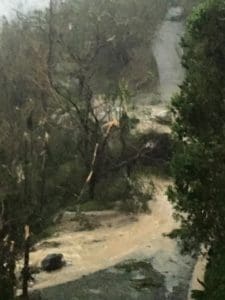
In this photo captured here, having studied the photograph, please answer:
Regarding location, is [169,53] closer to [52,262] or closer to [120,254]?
[120,254]

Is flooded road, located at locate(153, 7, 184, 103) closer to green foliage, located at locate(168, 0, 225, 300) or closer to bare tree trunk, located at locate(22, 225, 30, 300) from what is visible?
green foliage, located at locate(168, 0, 225, 300)

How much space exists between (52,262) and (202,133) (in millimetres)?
5097

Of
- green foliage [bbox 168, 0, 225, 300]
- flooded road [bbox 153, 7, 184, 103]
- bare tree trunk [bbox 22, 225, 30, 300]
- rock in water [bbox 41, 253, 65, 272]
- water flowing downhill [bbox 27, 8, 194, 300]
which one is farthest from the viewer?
flooded road [bbox 153, 7, 184, 103]

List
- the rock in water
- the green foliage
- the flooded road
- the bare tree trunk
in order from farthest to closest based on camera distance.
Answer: the flooded road < the rock in water < the bare tree trunk < the green foliage

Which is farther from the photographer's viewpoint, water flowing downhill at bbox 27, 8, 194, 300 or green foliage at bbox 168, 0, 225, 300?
water flowing downhill at bbox 27, 8, 194, 300

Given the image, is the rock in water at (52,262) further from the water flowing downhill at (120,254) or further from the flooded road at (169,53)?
the flooded road at (169,53)

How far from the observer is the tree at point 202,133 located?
10320 mm

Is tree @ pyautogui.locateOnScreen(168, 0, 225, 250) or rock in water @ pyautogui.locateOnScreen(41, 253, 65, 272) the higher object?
tree @ pyautogui.locateOnScreen(168, 0, 225, 250)

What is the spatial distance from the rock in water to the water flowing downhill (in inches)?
7.2

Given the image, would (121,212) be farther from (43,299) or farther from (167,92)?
(167,92)

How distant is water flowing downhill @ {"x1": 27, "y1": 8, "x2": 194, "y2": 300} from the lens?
40.0 ft

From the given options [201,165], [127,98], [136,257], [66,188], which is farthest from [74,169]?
[201,165]

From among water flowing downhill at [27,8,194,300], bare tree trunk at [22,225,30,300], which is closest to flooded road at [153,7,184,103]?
water flowing downhill at [27,8,194,300]

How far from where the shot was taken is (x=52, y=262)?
14.0 meters
